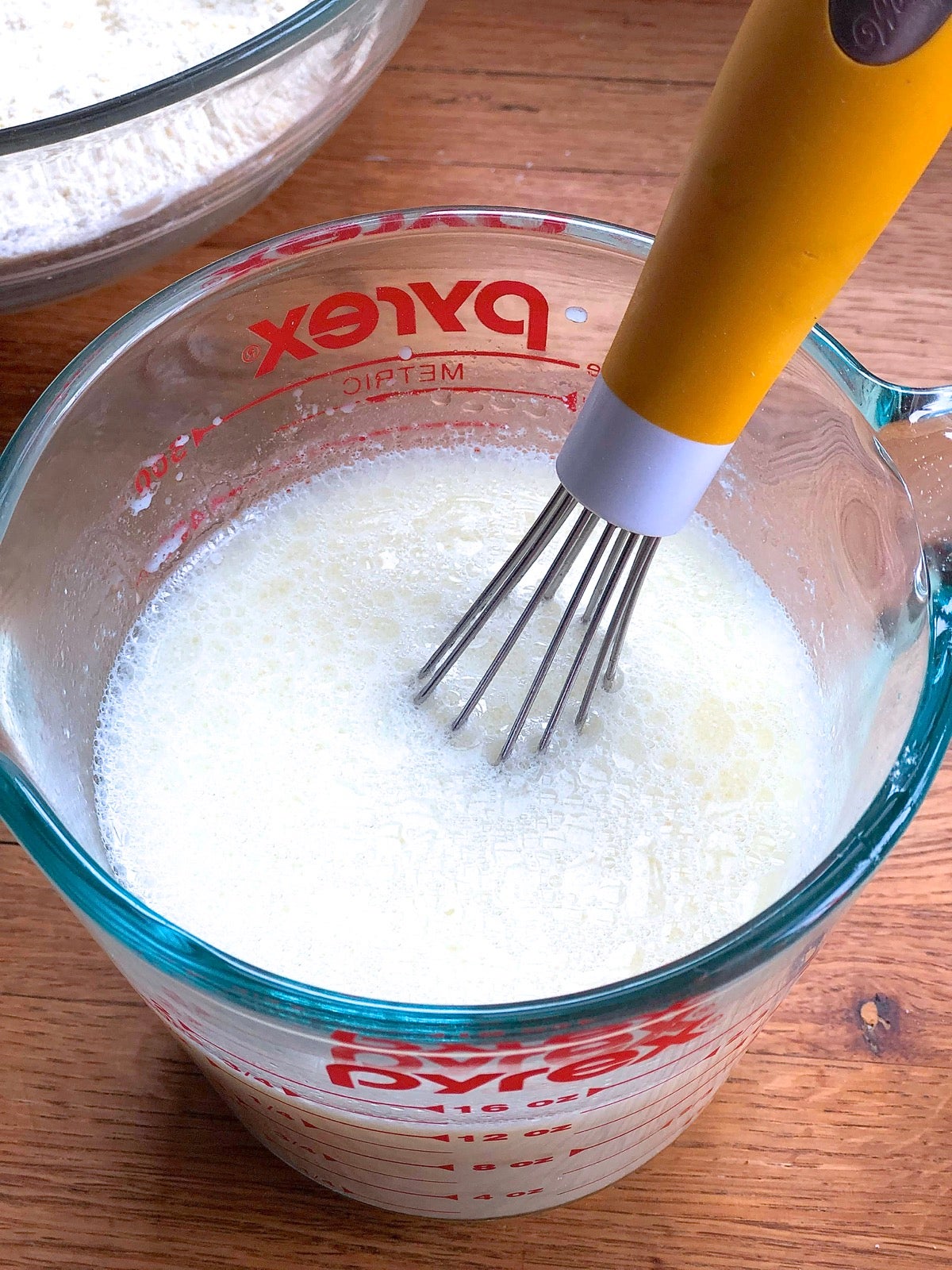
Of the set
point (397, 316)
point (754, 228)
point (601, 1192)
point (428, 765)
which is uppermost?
point (754, 228)

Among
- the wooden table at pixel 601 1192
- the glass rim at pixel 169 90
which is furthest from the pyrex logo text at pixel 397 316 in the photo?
the wooden table at pixel 601 1192

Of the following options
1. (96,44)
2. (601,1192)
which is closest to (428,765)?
(601,1192)

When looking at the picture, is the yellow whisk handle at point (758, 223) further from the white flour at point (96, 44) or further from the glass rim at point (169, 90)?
the white flour at point (96, 44)

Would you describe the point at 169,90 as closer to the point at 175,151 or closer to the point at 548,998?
the point at 175,151

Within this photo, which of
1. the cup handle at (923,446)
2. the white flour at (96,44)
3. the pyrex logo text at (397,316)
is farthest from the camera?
the white flour at (96,44)

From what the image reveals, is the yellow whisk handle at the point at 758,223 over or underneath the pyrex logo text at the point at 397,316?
over

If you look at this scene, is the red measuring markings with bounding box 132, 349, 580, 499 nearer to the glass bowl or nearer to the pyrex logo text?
the pyrex logo text

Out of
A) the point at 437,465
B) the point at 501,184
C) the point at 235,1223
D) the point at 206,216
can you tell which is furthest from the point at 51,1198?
the point at 501,184
